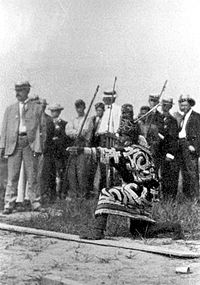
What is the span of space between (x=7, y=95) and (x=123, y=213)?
65.1 inches

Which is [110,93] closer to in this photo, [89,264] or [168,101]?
[168,101]

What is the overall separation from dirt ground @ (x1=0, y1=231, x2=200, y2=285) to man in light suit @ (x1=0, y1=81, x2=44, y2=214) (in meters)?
1.29

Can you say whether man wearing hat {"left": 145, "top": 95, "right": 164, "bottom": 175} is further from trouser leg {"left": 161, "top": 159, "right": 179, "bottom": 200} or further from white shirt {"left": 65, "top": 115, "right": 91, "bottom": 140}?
white shirt {"left": 65, "top": 115, "right": 91, "bottom": 140}

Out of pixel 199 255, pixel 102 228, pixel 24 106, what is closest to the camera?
pixel 199 255

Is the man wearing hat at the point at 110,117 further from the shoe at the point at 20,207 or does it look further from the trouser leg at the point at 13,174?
the shoe at the point at 20,207

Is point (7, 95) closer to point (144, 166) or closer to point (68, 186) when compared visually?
point (68, 186)

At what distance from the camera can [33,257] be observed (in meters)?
3.55

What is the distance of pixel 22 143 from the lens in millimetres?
5160

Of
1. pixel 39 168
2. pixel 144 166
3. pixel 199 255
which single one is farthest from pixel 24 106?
pixel 199 255

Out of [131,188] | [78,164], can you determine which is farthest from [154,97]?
[78,164]

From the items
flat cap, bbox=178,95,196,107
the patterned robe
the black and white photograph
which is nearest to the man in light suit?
the black and white photograph

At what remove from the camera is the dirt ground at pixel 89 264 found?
121 inches

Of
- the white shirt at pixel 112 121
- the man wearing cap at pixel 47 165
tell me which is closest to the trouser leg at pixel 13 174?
the man wearing cap at pixel 47 165

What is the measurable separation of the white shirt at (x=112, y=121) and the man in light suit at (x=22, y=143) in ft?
2.04
